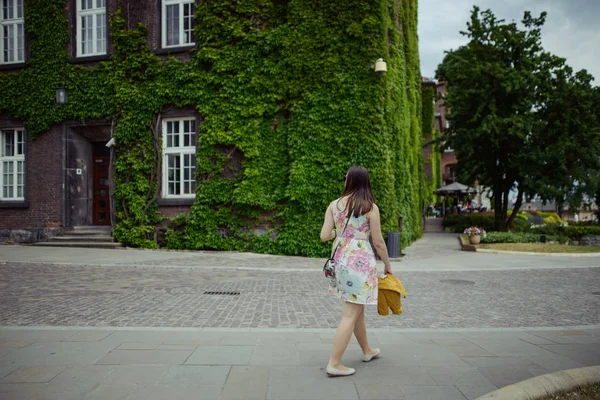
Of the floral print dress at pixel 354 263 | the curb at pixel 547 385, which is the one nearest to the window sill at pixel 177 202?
the floral print dress at pixel 354 263

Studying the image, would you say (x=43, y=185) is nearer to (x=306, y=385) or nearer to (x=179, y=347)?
(x=179, y=347)

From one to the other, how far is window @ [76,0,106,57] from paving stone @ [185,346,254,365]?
14.6m

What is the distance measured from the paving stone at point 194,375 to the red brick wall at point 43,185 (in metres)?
14.0

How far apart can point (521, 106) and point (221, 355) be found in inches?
869

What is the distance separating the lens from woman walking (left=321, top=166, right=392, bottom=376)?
153 inches

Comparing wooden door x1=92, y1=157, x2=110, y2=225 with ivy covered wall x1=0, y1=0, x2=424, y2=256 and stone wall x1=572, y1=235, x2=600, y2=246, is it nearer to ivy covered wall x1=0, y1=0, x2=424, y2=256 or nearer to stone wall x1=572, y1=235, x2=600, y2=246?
ivy covered wall x1=0, y1=0, x2=424, y2=256

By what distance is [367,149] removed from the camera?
13.3 m

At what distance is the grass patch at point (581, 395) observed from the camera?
132 inches

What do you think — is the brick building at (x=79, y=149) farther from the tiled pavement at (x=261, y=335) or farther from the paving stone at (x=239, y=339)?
the paving stone at (x=239, y=339)

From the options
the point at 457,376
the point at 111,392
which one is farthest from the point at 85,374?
the point at 457,376

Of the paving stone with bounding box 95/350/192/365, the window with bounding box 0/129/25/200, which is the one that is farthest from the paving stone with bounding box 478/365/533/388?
the window with bounding box 0/129/25/200

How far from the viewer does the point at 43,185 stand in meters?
16.1

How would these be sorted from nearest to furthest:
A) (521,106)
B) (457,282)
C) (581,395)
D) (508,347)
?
1. (581,395)
2. (508,347)
3. (457,282)
4. (521,106)

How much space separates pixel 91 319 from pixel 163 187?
386 inches
